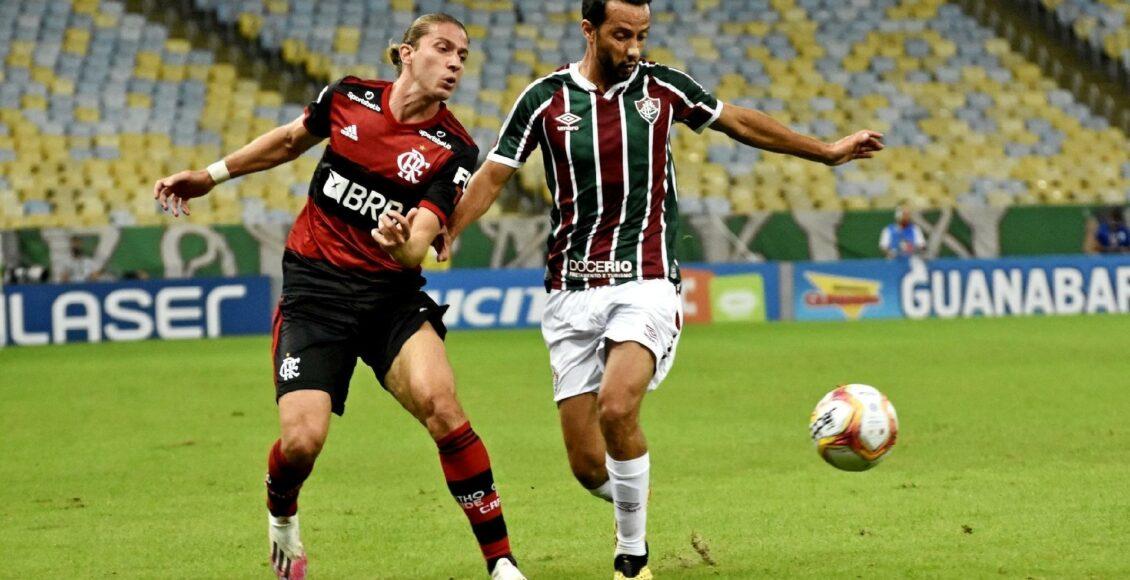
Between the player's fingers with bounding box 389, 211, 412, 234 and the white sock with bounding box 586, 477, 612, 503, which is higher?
the player's fingers with bounding box 389, 211, 412, 234

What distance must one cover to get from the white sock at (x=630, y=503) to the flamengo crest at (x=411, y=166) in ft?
4.67

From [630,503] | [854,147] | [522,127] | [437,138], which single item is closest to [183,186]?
[437,138]

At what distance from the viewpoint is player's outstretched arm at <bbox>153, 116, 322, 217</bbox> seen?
6883 mm

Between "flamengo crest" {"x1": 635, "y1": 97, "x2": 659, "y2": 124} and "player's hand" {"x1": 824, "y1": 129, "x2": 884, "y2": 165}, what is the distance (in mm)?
798

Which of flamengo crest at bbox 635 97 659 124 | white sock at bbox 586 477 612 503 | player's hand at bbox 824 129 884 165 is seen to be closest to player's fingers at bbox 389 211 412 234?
flamengo crest at bbox 635 97 659 124

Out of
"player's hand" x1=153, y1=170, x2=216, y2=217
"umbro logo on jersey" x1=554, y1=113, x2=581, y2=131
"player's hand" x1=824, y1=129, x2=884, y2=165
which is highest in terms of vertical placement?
"umbro logo on jersey" x1=554, y1=113, x2=581, y2=131

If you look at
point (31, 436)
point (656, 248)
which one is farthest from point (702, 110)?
point (31, 436)

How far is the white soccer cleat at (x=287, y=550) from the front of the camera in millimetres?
6516

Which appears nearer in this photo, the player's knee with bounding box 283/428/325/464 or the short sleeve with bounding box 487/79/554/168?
the player's knee with bounding box 283/428/325/464

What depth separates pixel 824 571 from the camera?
6496mm

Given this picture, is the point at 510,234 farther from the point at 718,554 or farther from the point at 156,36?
the point at 718,554

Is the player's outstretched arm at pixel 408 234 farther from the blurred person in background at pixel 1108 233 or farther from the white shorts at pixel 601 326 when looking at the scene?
the blurred person in background at pixel 1108 233

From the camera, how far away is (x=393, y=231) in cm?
610

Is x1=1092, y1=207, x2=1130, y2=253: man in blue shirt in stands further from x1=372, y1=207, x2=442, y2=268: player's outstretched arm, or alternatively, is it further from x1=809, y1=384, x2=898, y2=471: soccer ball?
x1=372, y1=207, x2=442, y2=268: player's outstretched arm
